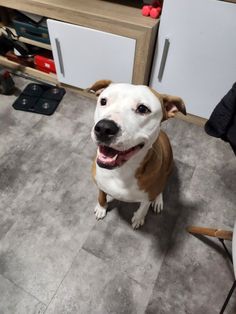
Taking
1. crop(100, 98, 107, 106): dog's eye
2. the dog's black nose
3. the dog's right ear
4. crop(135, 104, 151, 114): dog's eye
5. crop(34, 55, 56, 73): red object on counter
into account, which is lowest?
crop(34, 55, 56, 73): red object on counter

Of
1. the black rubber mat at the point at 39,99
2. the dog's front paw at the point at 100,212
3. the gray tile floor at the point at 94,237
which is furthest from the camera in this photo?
the black rubber mat at the point at 39,99

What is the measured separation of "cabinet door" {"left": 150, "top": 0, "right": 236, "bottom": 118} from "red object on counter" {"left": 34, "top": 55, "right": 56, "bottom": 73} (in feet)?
3.01

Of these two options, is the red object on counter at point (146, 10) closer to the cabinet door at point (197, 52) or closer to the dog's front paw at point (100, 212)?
the cabinet door at point (197, 52)

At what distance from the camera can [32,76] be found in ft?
7.70

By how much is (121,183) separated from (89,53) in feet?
3.82

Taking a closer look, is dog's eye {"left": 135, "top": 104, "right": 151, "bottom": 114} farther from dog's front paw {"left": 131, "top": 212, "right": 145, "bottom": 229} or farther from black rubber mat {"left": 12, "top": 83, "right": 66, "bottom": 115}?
black rubber mat {"left": 12, "top": 83, "right": 66, "bottom": 115}

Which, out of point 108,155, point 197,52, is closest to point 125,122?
point 108,155

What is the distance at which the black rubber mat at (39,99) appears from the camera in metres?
2.06

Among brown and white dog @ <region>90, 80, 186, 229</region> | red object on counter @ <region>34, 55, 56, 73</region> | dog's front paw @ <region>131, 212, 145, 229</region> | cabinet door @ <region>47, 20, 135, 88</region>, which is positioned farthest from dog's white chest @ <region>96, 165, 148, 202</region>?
red object on counter @ <region>34, 55, 56, 73</region>

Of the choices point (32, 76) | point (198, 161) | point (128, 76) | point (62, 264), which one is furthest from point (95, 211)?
point (32, 76)

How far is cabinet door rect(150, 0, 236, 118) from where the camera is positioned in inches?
56.8

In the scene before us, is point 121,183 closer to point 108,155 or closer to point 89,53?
point 108,155

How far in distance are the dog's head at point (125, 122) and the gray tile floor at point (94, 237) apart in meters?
0.64

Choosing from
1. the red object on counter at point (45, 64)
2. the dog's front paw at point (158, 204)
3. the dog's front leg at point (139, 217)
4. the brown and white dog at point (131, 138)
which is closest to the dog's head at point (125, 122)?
the brown and white dog at point (131, 138)
